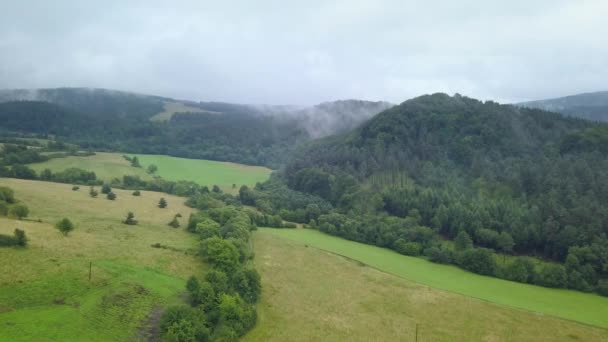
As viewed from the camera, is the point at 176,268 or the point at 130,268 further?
the point at 176,268

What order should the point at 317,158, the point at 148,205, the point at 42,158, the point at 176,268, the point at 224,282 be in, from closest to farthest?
the point at 224,282 < the point at 176,268 < the point at 148,205 < the point at 42,158 < the point at 317,158

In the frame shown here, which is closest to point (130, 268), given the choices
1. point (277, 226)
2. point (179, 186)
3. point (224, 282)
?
point (224, 282)

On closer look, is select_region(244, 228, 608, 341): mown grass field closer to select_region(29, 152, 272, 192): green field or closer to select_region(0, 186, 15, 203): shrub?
select_region(0, 186, 15, 203): shrub

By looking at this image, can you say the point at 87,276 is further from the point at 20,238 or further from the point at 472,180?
the point at 472,180

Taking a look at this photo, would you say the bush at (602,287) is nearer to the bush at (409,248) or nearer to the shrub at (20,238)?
the bush at (409,248)

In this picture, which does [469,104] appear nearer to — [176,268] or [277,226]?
[277,226]

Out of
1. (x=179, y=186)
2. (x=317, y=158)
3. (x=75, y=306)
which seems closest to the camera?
(x=75, y=306)

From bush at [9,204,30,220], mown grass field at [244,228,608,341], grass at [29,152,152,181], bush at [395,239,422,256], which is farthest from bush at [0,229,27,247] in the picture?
grass at [29,152,152,181]
